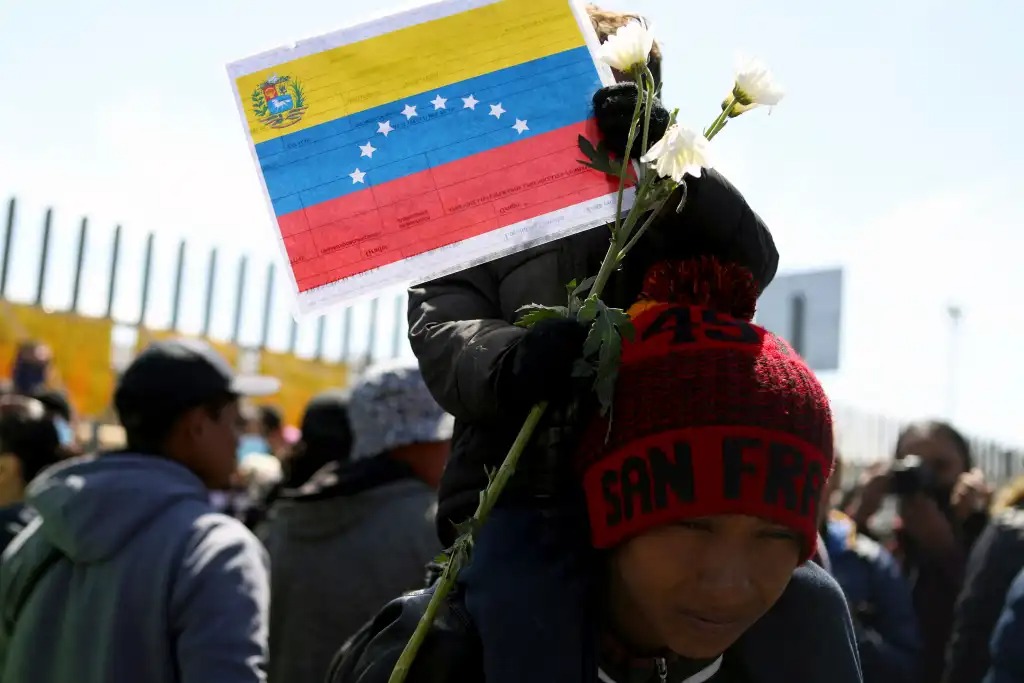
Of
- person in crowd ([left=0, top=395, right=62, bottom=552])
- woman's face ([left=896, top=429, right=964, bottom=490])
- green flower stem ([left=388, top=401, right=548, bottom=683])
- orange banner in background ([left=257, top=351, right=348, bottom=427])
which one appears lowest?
orange banner in background ([left=257, top=351, right=348, bottom=427])

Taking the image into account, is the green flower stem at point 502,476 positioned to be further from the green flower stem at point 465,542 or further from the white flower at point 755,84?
the white flower at point 755,84

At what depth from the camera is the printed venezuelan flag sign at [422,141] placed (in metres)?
1.43

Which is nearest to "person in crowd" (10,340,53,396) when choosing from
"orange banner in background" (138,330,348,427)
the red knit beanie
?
"orange banner in background" (138,330,348,427)

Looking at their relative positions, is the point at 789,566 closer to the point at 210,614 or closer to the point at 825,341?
the point at 210,614

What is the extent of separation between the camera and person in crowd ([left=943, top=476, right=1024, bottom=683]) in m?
3.66

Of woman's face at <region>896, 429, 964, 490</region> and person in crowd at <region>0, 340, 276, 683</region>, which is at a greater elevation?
person in crowd at <region>0, 340, 276, 683</region>

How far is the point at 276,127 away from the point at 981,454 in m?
21.7

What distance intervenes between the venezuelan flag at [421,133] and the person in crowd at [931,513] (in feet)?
12.5

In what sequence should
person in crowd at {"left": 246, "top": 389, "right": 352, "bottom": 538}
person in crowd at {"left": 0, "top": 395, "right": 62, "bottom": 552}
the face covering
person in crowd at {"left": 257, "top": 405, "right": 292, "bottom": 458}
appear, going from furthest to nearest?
person in crowd at {"left": 257, "top": 405, "right": 292, "bottom": 458} < the face covering < person in crowd at {"left": 246, "top": 389, "right": 352, "bottom": 538} < person in crowd at {"left": 0, "top": 395, "right": 62, "bottom": 552}

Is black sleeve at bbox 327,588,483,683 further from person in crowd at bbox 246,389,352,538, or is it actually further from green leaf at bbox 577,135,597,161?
person in crowd at bbox 246,389,352,538

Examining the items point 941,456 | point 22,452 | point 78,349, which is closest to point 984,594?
point 941,456

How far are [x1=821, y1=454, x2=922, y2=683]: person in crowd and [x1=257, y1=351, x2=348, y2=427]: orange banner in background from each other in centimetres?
941

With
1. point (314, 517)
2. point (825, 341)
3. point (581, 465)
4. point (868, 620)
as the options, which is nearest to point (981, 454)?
point (825, 341)

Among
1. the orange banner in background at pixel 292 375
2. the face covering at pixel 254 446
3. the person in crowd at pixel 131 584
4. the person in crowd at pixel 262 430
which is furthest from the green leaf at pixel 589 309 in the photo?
the orange banner in background at pixel 292 375
